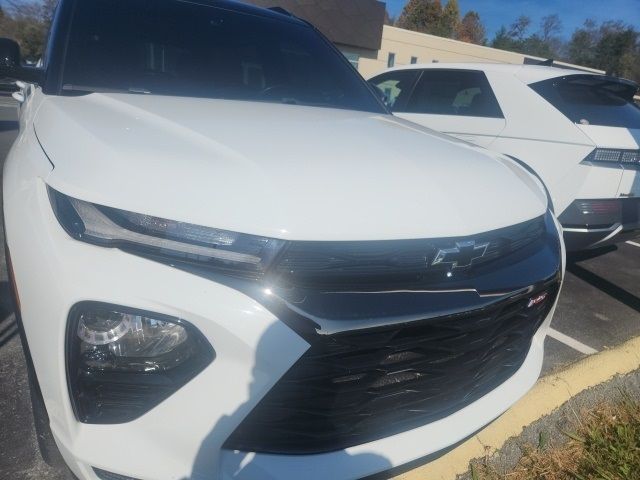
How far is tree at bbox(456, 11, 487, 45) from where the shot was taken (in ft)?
218

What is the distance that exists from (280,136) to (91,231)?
0.71m

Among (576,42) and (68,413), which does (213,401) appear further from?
(576,42)

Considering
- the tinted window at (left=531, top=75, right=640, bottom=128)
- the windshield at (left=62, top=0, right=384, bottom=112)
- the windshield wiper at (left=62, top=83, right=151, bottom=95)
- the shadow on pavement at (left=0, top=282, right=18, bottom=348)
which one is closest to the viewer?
the windshield wiper at (left=62, top=83, right=151, bottom=95)

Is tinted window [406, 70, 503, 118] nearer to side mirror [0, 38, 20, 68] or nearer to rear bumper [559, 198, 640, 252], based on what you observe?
rear bumper [559, 198, 640, 252]

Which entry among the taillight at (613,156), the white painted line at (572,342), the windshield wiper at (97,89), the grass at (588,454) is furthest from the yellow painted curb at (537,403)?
the windshield wiper at (97,89)

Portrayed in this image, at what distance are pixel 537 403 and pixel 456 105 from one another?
3.12 m

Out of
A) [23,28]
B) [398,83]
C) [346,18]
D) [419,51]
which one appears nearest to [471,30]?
[419,51]

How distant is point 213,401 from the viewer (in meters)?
1.12

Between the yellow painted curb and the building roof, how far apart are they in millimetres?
24063

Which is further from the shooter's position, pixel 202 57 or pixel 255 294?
pixel 202 57

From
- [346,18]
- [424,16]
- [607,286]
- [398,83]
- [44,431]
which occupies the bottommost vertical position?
[607,286]

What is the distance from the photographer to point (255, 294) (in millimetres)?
1153

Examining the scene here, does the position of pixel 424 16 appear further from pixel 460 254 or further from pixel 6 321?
pixel 460 254

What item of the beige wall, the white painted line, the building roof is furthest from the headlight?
the beige wall
